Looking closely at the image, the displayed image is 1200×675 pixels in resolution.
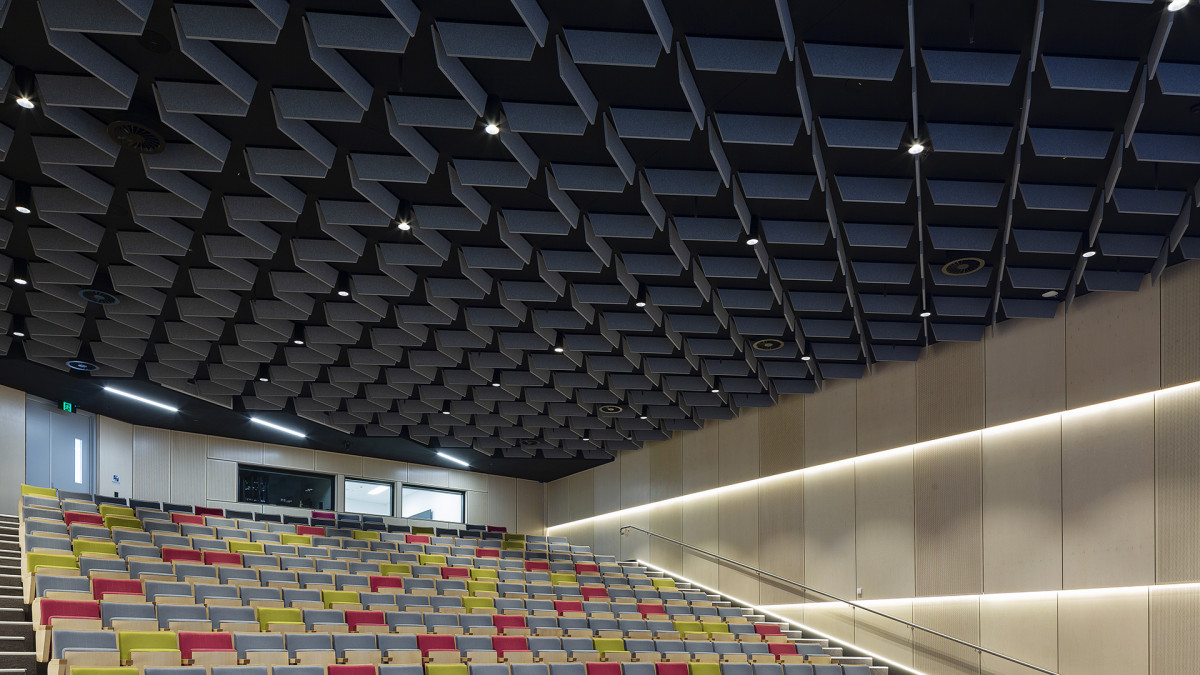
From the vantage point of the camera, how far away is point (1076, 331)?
863cm

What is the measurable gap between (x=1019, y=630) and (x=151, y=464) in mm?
12788

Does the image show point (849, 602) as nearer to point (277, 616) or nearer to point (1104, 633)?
point (1104, 633)

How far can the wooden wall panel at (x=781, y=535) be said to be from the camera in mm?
11977

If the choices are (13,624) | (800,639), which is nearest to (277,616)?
(13,624)

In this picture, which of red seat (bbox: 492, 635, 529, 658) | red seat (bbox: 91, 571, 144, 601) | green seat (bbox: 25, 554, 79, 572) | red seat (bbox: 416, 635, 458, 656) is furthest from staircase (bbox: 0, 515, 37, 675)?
red seat (bbox: 492, 635, 529, 658)

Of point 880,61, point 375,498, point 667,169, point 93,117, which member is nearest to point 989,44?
point 880,61

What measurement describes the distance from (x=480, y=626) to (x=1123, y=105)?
685cm

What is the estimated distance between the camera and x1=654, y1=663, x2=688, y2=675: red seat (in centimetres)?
745

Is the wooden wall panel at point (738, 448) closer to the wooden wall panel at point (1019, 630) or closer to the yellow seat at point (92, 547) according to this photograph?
the wooden wall panel at point (1019, 630)

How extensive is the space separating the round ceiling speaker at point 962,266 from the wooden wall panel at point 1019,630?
323 cm

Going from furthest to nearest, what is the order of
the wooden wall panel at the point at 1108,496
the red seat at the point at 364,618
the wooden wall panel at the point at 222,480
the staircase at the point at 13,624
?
the wooden wall panel at the point at 222,480 → the red seat at the point at 364,618 → the wooden wall panel at the point at 1108,496 → the staircase at the point at 13,624

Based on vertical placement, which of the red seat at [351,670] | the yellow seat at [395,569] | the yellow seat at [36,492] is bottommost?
the red seat at [351,670]

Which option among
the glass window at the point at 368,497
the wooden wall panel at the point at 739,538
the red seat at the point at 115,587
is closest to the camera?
the red seat at the point at 115,587

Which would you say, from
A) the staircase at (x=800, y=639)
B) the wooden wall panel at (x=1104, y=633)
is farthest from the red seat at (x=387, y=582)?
the wooden wall panel at (x=1104, y=633)
